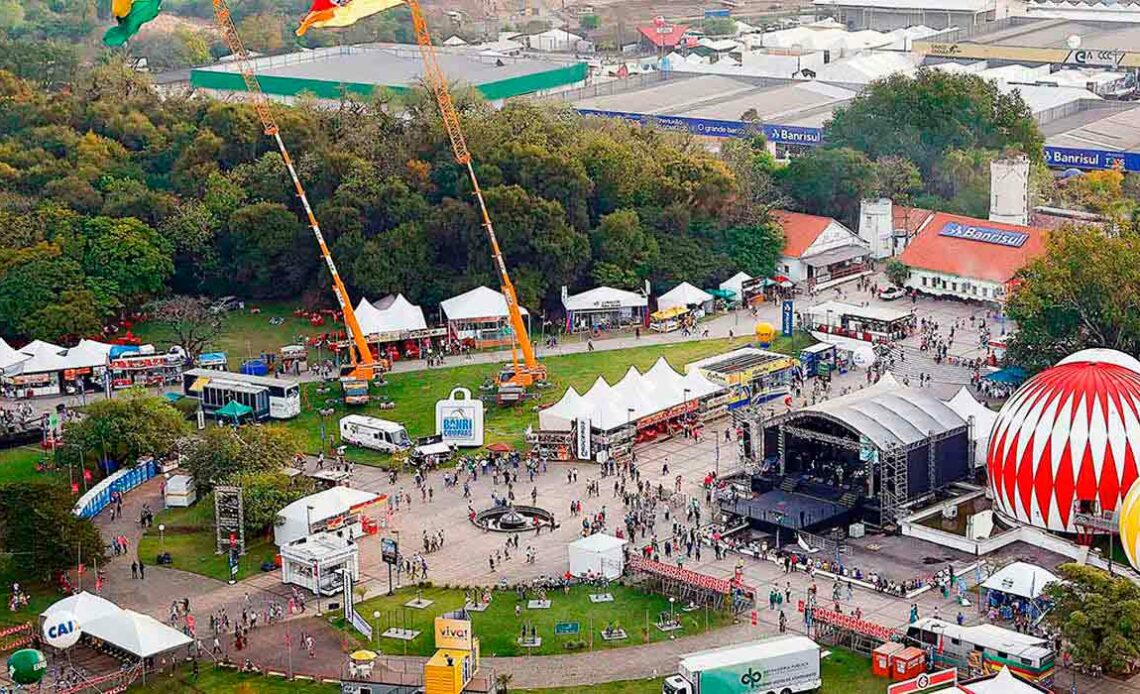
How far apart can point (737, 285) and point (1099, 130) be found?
33213 millimetres

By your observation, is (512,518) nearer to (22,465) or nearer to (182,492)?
(182,492)

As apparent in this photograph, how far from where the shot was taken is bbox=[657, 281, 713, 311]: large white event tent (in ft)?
281

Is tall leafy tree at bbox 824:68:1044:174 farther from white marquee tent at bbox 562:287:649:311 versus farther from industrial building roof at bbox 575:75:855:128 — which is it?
white marquee tent at bbox 562:287:649:311

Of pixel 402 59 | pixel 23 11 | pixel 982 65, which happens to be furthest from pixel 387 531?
pixel 23 11

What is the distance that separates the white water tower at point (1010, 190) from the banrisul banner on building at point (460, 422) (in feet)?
110

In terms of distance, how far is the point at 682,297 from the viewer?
85.5 metres

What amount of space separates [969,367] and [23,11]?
117 meters

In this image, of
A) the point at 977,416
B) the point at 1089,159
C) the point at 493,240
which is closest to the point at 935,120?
the point at 1089,159

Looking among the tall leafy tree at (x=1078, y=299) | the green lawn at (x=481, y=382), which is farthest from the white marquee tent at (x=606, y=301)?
the tall leafy tree at (x=1078, y=299)

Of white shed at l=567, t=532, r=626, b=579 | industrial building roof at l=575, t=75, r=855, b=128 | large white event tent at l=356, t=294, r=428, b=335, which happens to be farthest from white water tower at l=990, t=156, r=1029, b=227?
white shed at l=567, t=532, r=626, b=579

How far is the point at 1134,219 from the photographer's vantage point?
80.8 meters

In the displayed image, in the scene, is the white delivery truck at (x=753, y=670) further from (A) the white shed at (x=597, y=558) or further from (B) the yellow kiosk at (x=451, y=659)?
(A) the white shed at (x=597, y=558)

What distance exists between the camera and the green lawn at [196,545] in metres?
58.6

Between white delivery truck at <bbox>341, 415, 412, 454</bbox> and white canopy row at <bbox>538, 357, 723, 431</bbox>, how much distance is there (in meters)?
5.09
